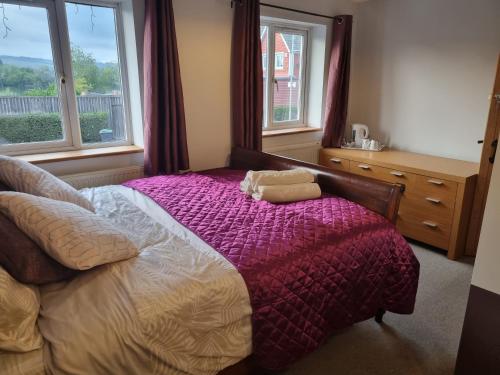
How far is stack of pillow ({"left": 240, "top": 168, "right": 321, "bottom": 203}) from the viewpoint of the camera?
7.34 feet

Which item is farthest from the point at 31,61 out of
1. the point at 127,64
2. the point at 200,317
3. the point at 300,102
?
the point at 300,102

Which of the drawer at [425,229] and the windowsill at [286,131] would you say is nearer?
the drawer at [425,229]

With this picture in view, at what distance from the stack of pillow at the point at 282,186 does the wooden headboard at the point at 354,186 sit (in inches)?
4.2

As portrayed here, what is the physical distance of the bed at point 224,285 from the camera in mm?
1148

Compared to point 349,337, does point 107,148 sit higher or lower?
higher

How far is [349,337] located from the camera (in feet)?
6.59

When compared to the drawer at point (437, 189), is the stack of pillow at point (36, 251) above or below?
above

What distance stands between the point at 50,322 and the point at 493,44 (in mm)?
3579

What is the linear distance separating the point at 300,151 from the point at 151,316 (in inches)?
113

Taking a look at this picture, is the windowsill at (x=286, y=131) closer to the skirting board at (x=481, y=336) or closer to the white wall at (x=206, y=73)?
the white wall at (x=206, y=73)

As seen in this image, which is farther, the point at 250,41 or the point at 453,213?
the point at 250,41

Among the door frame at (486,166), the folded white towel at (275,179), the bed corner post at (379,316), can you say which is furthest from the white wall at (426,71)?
the bed corner post at (379,316)

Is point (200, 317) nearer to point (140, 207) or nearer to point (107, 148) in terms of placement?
point (140, 207)

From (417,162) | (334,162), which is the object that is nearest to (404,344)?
(417,162)
